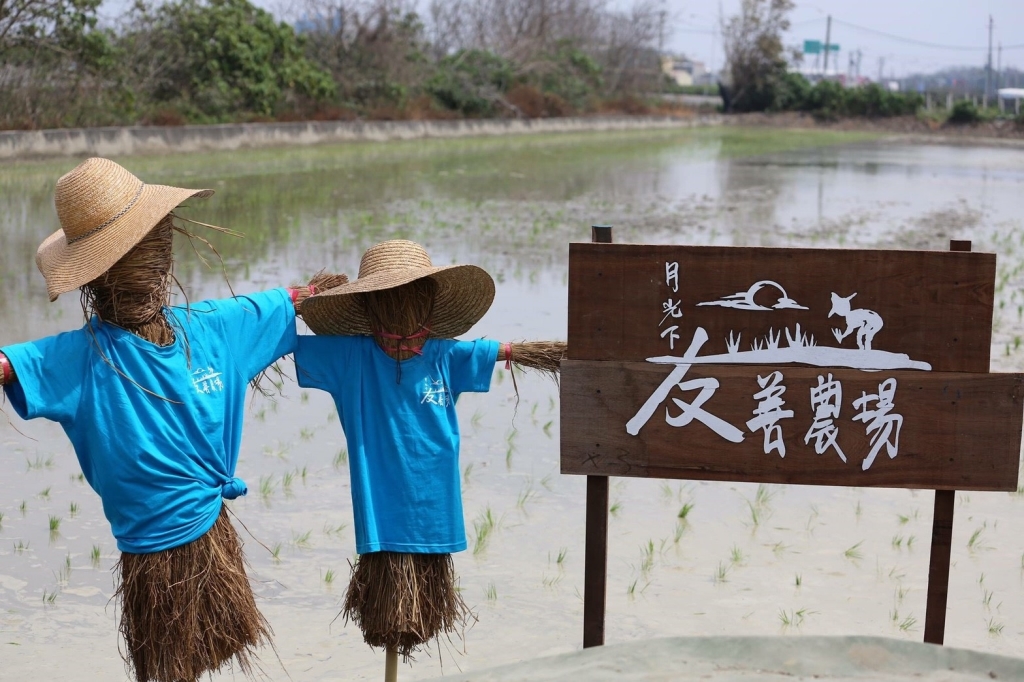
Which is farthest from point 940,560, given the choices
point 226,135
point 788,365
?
point 226,135

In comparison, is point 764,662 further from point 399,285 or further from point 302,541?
point 302,541

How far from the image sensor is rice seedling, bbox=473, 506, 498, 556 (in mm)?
3895

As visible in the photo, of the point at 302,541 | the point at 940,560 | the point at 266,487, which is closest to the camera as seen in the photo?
the point at 940,560

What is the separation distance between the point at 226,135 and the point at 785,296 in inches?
704

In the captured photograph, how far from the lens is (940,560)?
276 cm

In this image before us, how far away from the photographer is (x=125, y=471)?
228 centimetres

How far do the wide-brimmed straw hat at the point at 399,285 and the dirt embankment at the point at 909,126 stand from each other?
3734cm

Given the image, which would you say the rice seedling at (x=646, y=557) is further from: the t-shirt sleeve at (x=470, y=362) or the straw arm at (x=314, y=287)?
the straw arm at (x=314, y=287)

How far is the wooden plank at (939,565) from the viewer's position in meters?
2.76

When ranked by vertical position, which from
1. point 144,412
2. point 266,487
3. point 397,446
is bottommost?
point 266,487

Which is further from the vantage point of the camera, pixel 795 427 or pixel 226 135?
pixel 226 135

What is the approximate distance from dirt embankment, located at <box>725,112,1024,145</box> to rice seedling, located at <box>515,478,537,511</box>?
35.8 metres

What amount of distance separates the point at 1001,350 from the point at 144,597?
5656 mm

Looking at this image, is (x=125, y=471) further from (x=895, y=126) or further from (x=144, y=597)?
(x=895, y=126)
